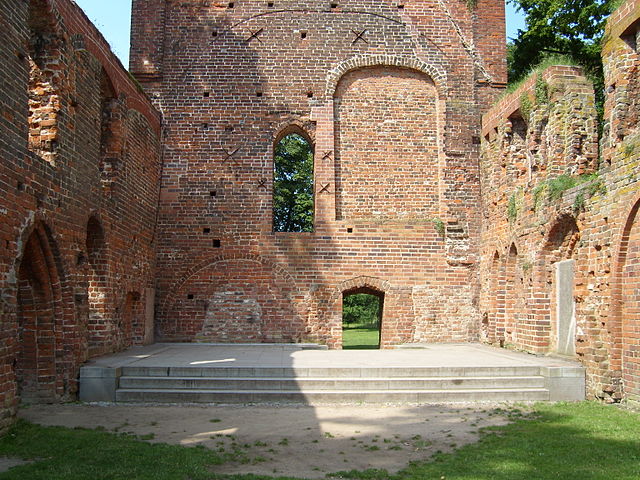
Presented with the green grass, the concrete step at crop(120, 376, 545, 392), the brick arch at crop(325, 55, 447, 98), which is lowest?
the green grass

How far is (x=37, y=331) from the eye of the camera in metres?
8.98

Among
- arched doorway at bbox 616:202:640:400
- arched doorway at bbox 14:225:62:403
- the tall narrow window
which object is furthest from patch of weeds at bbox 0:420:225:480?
the tall narrow window

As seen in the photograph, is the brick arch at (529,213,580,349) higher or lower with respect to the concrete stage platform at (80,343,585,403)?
higher

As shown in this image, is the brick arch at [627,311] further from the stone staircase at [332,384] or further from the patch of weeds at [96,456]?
the patch of weeds at [96,456]

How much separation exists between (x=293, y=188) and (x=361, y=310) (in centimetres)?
965

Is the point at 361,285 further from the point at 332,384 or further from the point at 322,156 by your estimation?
the point at 332,384

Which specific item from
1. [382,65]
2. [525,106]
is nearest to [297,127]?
[382,65]

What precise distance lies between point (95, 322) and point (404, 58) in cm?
962

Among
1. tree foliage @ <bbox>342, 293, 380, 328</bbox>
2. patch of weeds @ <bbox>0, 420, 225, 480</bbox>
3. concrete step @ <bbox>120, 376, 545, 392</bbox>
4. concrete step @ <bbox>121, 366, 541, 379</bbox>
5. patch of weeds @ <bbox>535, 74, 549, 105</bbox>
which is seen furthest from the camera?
tree foliage @ <bbox>342, 293, 380, 328</bbox>

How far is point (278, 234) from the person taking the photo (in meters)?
14.9

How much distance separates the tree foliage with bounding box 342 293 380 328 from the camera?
1325 inches

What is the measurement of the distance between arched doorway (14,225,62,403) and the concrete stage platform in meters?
0.63

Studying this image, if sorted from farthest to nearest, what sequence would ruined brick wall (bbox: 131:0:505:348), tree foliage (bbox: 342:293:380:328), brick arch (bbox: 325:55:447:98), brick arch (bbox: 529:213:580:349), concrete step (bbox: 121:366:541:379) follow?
tree foliage (bbox: 342:293:380:328) → brick arch (bbox: 325:55:447:98) → ruined brick wall (bbox: 131:0:505:348) → brick arch (bbox: 529:213:580:349) → concrete step (bbox: 121:366:541:379)

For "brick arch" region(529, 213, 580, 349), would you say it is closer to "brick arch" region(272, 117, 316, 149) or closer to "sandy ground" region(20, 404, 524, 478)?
"sandy ground" region(20, 404, 524, 478)
